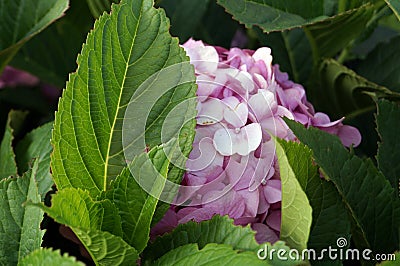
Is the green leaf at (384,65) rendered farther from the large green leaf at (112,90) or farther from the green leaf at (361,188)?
the large green leaf at (112,90)

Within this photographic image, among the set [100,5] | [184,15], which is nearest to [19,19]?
[100,5]

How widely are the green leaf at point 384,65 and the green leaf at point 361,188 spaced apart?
0.68ft

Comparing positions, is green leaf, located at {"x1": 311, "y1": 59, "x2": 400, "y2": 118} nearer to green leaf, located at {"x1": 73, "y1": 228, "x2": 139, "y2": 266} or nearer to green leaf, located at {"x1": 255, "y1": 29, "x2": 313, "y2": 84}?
green leaf, located at {"x1": 255, "y1": 29, "x2": 313, "y2": 84}

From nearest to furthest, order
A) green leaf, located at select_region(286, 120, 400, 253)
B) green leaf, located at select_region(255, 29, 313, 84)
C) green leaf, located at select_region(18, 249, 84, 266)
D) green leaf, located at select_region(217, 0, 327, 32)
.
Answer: green leaf, located at select_region(18, 249, 84, 266) → green leaf, located at select_region(286, 120, 400, 253) → green leaf, located at select_region(217, 0, 327, 32) → green leaf, located at select_region(255, 29, 313, 84)

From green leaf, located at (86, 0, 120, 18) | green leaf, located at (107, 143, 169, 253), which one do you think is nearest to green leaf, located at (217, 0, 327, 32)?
green leaf, located at (86, 0, 120, 18)

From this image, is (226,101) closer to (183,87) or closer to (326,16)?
(183,87)

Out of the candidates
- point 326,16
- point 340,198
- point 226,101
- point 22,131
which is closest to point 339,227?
point 340,198

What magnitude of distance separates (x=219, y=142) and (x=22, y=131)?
336mm

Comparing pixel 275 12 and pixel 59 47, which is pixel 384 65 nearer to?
pixel 275 12

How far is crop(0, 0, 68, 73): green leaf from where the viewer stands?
67cm

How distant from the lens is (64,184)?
19.2 inches

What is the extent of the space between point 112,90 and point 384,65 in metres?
0.36

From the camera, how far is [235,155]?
0.51 metres

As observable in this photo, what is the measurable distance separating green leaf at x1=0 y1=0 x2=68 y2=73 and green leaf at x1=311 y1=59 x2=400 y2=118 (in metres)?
0.28
